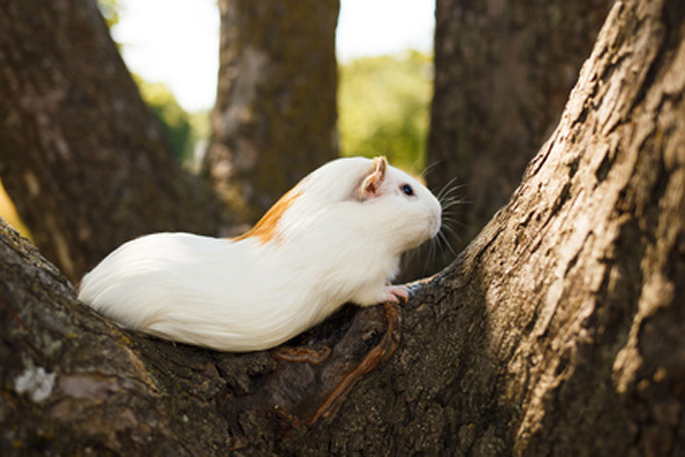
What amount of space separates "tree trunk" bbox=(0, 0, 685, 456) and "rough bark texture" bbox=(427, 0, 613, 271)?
5.35 ft

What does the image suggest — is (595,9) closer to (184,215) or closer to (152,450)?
(184,215)

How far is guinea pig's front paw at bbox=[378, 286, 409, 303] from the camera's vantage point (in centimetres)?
180

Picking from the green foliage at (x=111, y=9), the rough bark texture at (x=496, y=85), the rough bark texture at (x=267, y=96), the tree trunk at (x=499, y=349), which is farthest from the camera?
the green foliage at (x=111, y=9)

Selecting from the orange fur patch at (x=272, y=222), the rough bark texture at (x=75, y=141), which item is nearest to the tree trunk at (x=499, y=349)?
the orange fur patch at (x=272, y=222)

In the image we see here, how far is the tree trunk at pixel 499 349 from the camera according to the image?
1.20 m

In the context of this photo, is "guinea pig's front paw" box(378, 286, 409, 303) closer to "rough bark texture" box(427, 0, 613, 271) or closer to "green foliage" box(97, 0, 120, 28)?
"rough bark texture" box(427, 0, 613, 271)

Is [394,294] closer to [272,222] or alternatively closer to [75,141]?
[272,222]

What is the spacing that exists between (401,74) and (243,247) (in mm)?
14812

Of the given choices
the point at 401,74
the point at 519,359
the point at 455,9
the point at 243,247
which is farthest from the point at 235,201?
the point at 401,74

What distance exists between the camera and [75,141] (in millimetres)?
3145

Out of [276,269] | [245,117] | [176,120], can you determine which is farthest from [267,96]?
[176,120]

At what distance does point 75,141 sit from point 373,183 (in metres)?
2.04

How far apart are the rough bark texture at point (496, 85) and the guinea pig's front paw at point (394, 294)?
143 centimetres

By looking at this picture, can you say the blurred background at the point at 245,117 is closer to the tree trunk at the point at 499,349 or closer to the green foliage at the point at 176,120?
the tree trunk at the point at 499,349
